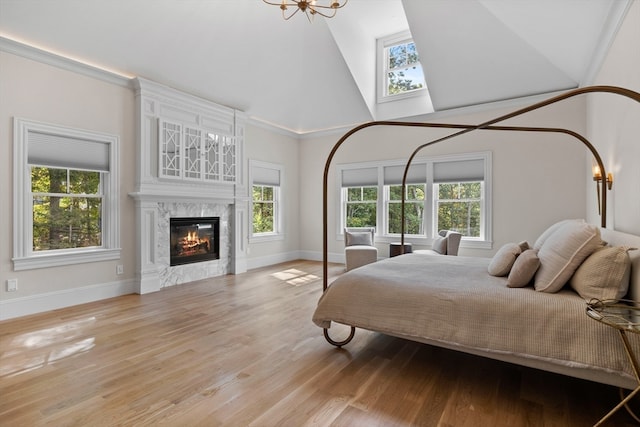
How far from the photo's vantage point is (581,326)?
1854mm

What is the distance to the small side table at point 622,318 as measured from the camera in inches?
60.5

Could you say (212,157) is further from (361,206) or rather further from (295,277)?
(361,206)

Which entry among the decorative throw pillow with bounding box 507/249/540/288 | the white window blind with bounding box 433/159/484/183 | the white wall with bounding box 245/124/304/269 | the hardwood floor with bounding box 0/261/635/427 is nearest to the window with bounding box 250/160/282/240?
the white wall with bounding box 245/124/304/269

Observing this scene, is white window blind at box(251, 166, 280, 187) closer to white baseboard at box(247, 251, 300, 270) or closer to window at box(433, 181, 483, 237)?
white baseboard at box(247, 251, 300, 270)

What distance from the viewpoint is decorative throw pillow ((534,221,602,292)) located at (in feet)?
7.01

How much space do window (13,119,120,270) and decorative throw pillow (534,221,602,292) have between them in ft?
16.2

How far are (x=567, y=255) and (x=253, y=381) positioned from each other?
226 cm

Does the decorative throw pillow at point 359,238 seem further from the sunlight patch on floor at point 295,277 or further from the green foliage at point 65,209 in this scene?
the green foliage at point 65,209

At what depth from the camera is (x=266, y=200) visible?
735 cm

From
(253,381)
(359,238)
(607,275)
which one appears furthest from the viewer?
(359,238)

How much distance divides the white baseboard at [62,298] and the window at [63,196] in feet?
1.20

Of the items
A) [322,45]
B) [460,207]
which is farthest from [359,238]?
[322,45]

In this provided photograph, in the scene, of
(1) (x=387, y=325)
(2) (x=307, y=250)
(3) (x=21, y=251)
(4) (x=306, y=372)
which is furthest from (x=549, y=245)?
(2) (x=307, y=250)

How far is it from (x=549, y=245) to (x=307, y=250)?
230 inches
